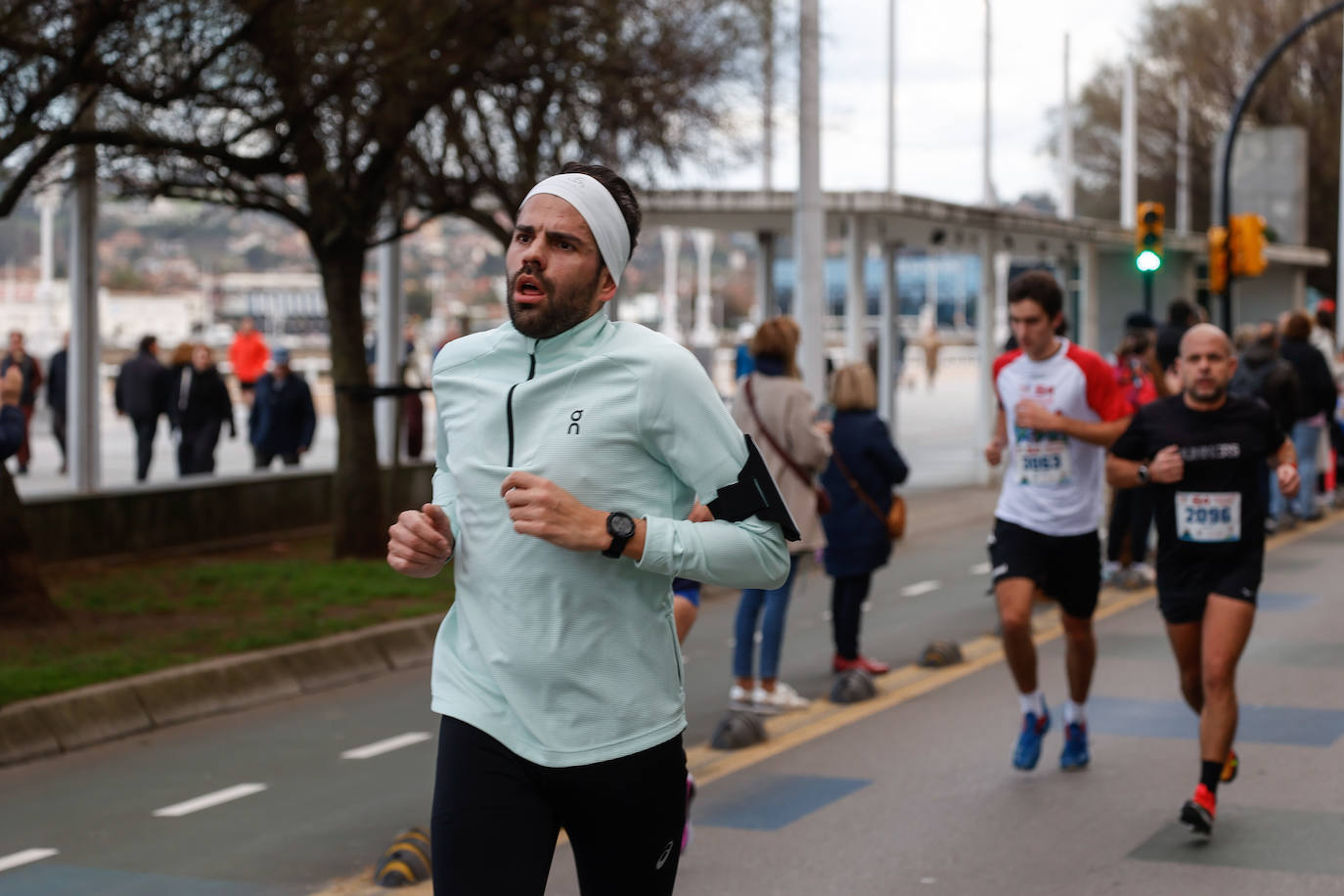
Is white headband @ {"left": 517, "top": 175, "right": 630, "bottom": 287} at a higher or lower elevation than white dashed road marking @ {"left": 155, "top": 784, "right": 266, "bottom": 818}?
higher

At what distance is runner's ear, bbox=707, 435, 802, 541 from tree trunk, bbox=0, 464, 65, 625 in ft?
27.0

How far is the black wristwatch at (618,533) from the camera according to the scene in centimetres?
317

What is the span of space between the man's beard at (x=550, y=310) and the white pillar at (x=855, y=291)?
56.7 ft

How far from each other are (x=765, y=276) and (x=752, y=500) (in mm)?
18979

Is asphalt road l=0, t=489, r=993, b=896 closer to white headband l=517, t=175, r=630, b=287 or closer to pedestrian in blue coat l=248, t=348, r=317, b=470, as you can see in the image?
white headband l=517, t=175, r=630, b=287

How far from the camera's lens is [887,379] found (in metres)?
23.4

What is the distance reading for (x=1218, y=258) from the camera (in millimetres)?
20750

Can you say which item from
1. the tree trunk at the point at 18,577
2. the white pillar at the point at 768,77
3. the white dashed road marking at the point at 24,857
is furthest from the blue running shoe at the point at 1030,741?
the white pillar at the point at 768,77

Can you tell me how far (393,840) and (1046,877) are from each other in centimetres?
217

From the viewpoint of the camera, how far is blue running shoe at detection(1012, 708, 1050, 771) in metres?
7.45

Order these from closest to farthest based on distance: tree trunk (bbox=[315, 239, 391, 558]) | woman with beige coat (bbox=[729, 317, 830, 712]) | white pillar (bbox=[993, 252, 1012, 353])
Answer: woman with beige coat (bbox=[729, 317, 830, 712]) → tree trunk (bbox=[315, 239, 391, 558]) → white pillar (bbox=[993, 252, 1012, 353])

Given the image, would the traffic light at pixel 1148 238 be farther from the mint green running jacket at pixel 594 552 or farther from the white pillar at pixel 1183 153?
the white pillar at pixel 1183 153

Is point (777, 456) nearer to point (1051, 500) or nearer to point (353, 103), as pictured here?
point (1051, 500)

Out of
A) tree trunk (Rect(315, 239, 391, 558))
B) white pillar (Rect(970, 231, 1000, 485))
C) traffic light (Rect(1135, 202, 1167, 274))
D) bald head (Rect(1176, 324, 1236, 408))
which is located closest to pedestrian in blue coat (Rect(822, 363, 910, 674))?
bald head (Rect(1176, 324, 1236, 408))
